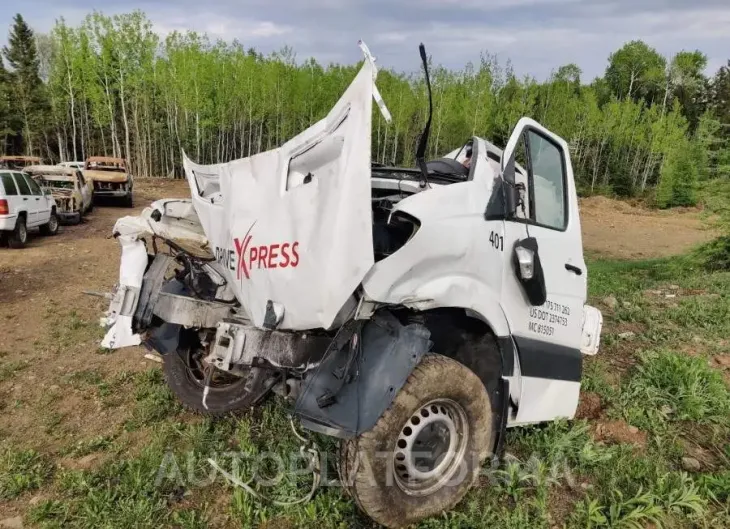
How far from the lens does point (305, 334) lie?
3.24 meters

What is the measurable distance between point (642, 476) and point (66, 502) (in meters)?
3.57

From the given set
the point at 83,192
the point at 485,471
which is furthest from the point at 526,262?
the point at 83,192

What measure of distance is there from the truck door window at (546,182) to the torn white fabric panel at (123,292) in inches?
102

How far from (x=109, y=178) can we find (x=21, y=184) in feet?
29.6

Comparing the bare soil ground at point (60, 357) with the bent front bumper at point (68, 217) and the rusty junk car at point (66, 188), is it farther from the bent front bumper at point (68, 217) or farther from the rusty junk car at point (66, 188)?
the rusty junk car at point (66, 188)

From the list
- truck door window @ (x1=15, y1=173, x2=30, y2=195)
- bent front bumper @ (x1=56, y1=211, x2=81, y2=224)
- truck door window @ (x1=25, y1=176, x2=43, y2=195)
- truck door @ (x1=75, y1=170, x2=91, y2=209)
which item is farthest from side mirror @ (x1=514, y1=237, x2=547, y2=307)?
truck door @ (x1=75, y1=170, x2=91, y2=209)

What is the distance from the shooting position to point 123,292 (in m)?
3.63

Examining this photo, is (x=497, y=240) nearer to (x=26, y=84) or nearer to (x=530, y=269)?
(x=530, y=269)

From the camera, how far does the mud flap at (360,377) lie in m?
2.86

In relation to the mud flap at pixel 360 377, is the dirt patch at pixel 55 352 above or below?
below

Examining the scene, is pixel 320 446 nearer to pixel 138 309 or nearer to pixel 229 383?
pixel 229 383

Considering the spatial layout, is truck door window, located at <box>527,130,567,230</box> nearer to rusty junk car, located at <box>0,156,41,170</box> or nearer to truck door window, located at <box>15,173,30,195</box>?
truck door window, located at <box>15,173,30,195</box>

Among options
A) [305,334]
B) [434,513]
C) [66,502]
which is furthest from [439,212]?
[66,502]

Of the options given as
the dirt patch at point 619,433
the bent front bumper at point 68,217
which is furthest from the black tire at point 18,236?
the dirt patch at point 619,433
